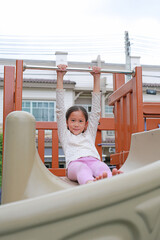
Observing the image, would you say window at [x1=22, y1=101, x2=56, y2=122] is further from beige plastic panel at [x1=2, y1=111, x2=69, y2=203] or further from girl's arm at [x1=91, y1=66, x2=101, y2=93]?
beige plastic panel at [x1=2, y1=111, x2=69, y2=203]

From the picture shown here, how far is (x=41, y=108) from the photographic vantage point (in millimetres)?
11258

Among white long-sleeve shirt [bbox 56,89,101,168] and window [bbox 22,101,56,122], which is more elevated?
window [bbox 22,101,56,122]

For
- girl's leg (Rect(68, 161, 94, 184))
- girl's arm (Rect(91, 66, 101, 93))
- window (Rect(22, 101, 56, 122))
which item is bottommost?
girl's leg (Rect(68, 161, 94, 184))

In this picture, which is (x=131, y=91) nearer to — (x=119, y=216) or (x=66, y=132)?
(x=66, y=132)

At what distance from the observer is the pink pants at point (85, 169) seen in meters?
1.43

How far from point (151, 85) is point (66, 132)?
10364 millimetres

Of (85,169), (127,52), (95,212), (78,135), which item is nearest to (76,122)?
(78,135)

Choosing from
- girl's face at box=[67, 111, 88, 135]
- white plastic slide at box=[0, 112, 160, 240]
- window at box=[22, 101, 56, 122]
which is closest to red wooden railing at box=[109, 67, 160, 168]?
girl's face at box=[67, 111, 88, 135]

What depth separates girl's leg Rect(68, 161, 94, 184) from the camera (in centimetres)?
140

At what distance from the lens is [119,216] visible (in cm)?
51

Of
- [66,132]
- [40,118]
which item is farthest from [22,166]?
[40,118]

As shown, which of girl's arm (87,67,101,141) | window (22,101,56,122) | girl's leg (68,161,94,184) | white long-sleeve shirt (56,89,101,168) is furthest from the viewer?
window (22,101,56,122)

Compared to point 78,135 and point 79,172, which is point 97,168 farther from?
point 78,135

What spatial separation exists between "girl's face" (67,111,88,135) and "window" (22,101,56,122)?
30.5ft
